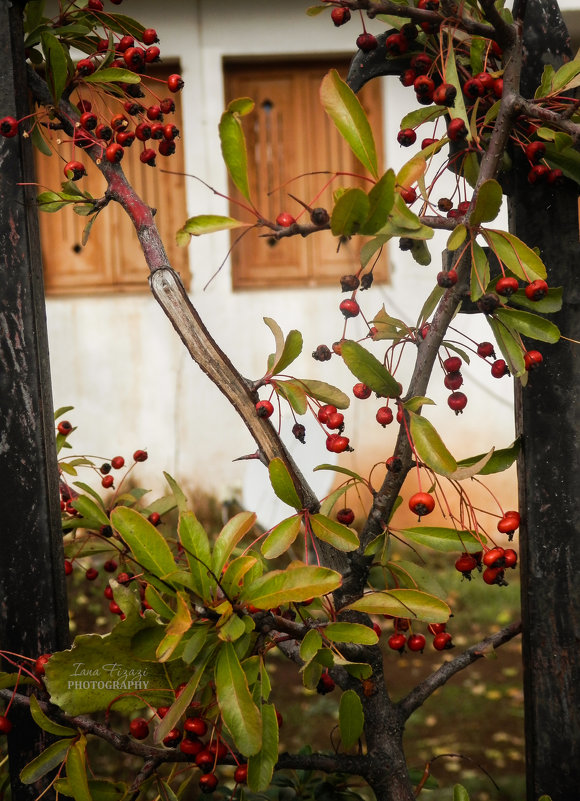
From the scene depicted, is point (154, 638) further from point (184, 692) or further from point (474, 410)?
point (474, 410)

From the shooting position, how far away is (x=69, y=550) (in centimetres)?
110

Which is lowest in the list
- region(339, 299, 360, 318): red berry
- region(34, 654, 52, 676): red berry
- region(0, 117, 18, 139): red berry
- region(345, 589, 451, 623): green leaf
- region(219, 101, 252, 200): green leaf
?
region(34, 654, 52, 676): red berry

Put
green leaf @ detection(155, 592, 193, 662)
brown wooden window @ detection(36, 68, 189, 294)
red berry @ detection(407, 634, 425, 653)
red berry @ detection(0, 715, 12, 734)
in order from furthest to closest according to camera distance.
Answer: brown wooden window @ detection(36, 68, 189, 294) < red berry @ detection(407, 634, 425, 653) < red berry @ detection(0, 715, 12, 734) < green leaf @ detection(155, 592, 193, 662)

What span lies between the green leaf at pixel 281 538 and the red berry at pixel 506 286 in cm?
28

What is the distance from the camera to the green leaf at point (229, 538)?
0.72 m

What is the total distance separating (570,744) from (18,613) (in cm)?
61

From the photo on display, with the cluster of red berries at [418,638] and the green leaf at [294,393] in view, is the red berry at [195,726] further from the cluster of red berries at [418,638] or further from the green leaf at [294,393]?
the green leaf at [294,393]

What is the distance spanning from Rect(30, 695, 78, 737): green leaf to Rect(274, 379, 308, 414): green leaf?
0.36 m

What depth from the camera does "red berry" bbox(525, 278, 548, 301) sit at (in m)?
0.75

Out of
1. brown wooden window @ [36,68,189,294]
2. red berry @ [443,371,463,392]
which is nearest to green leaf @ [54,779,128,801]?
red berry @ [443,371,463,392]

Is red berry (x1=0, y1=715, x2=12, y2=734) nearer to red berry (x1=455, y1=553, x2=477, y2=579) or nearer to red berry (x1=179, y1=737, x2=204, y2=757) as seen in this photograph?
red berry (x1=179, y1=737, x2=204, y2=757)

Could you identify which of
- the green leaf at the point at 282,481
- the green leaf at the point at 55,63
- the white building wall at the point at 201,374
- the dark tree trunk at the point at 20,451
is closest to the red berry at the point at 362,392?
the green leaf at the point at 282,481

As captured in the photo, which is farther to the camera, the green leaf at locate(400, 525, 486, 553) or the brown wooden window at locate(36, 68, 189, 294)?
the brown wooden window at locate(36, 68, 189, 294)

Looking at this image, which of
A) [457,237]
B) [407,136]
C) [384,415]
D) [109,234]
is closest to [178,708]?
[384,415]
